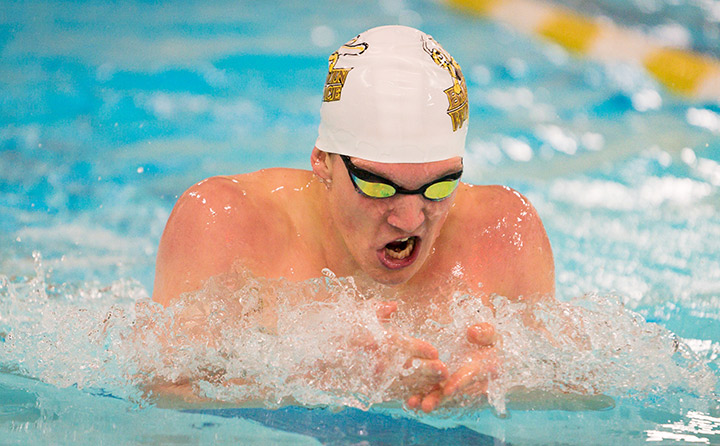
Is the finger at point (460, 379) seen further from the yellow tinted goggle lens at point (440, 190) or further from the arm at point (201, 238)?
the arm at point (201, 238)

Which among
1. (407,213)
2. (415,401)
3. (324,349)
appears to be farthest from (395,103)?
(415,401)

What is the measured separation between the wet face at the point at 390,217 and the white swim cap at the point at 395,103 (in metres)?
0.03

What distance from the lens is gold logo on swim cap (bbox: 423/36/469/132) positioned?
7.07 feet

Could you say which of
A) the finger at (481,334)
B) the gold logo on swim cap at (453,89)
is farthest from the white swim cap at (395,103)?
the finger at (481,334)

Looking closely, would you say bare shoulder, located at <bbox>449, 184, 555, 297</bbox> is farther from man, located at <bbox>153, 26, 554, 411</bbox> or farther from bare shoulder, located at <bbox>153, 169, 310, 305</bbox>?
bare shoulder, located at <bbox>153, 169, 310, 305</bbox>

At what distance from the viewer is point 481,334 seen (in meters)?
1.90

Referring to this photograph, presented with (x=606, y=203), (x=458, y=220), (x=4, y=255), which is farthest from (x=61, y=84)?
(x=458, y=220)

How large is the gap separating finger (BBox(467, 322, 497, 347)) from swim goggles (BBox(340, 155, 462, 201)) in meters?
0.36

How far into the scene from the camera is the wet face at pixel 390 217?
205 centimetres

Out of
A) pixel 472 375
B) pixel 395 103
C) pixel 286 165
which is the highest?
pixel 395 103

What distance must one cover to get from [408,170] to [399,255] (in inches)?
9.2

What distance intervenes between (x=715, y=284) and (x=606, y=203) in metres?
1.04

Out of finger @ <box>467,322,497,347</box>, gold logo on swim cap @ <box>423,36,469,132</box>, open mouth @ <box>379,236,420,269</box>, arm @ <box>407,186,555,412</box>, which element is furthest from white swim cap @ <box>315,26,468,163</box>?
finger @ <box>467,322,497,347</box>

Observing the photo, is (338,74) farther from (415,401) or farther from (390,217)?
(415,401)
